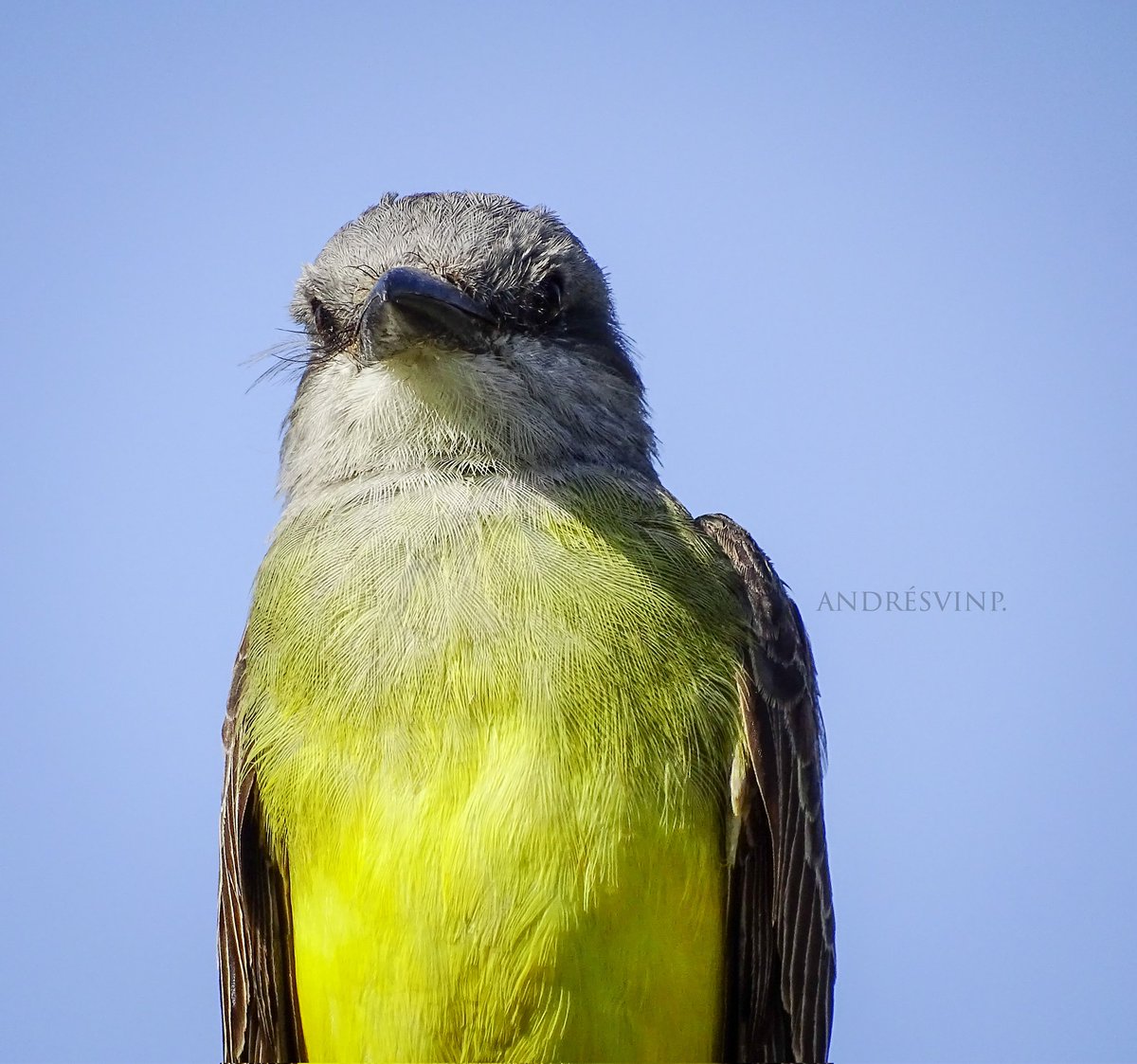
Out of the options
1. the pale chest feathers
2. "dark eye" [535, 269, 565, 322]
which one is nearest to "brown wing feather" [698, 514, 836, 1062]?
the pale chest feathers

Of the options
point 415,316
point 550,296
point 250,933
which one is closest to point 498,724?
point 250,933

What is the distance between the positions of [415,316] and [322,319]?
92 cm

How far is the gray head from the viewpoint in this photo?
5.23 metres

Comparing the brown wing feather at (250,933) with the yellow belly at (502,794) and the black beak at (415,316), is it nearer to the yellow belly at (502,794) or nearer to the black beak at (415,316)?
the yellow belly at (502,794)

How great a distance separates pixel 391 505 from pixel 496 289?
3.33 feet

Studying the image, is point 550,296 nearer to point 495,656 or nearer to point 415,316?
point 415,316

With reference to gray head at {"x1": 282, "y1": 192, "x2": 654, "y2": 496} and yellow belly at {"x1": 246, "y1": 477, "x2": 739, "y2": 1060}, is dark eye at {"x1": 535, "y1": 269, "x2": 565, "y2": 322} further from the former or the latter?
yellow belly at {"x1": 246, "y1": 477, "x2": 739, "y2": 1060}

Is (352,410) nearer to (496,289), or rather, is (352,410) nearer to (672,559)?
(496,289)

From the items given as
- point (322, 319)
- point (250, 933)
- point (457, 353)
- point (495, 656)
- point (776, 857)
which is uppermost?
point (322, 319)

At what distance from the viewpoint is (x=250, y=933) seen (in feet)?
16.6

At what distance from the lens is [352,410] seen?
5.38m

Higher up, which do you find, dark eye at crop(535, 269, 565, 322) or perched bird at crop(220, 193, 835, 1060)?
dark eye at crop(535, 269, 565, 322)

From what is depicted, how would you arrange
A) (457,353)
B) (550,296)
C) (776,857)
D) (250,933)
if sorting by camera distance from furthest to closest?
(550,296), (457,353), (250,933), (776,857)

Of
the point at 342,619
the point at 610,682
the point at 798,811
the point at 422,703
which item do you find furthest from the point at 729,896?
the point at 342,619
